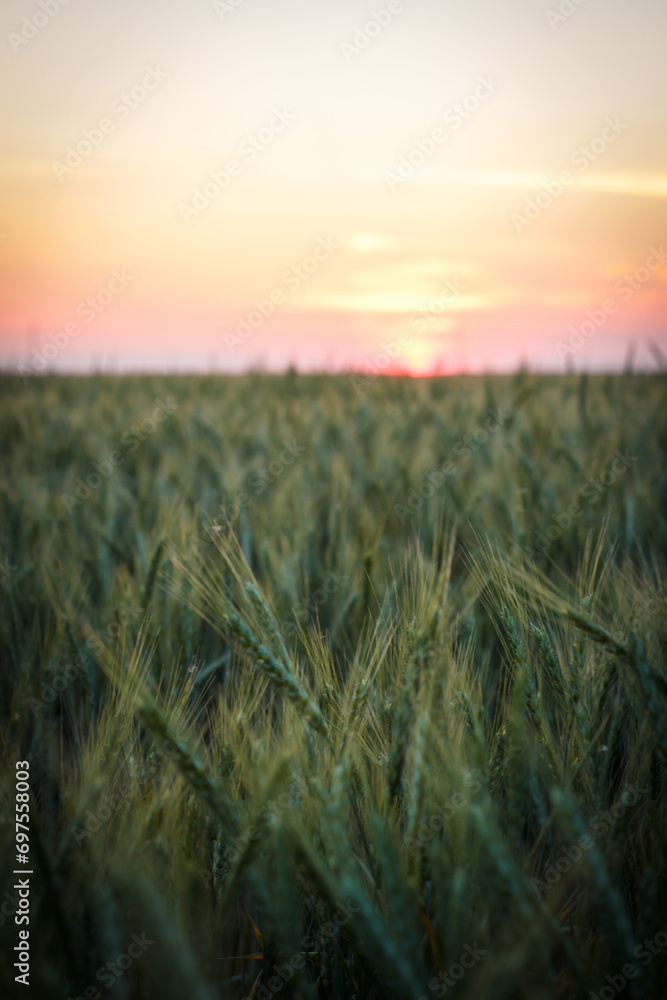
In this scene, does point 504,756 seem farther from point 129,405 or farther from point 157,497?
point 129,405

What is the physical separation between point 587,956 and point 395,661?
0.50 meters

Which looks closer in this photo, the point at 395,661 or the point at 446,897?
the point at 446,897

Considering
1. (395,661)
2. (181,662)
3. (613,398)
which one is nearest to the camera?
(395,661)

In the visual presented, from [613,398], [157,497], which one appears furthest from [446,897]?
[613,398]

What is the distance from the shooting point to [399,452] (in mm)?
2986

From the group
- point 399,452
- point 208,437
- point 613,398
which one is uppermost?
point 613,398

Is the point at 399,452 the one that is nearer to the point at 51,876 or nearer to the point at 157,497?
the point at 157,497

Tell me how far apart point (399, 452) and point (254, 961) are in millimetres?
2328

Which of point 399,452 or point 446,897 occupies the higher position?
point 399,452

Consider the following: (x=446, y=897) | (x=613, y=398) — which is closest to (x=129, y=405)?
(x=613, y=398)

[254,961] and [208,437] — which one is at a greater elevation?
[208,437]

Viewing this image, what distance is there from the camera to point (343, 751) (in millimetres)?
823

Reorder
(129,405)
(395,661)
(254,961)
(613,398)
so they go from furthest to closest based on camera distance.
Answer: (129,405)
(613,398)
(395,661)
(254,961)

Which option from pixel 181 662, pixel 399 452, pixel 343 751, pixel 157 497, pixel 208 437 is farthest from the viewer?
pixel 208 437
